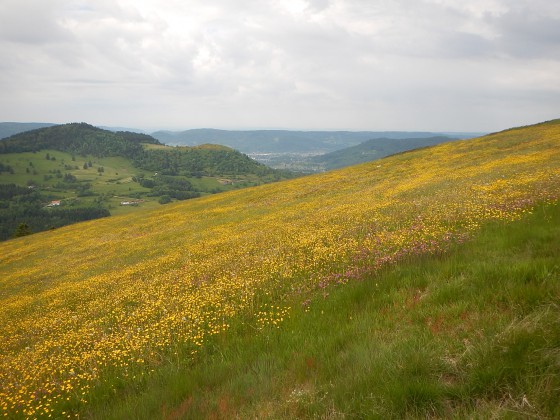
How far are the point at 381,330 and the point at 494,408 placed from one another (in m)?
2.51

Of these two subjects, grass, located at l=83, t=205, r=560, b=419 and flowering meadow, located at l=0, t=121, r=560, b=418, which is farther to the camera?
flowering meadow, located at l=0, t=121, r=560, b=418

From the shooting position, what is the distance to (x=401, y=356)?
489 cm

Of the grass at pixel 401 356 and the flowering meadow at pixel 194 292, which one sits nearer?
the grass at pixel 401 356

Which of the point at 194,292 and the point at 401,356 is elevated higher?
the point at 401,356

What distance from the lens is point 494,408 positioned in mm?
3561

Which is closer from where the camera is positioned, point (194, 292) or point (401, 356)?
point (401, 356)

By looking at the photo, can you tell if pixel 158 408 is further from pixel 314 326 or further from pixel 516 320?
pixel 516 320

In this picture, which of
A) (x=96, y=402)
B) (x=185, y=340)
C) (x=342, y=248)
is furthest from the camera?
(x=342, y=248)

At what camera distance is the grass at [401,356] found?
13.1 feet

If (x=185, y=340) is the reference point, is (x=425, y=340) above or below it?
above

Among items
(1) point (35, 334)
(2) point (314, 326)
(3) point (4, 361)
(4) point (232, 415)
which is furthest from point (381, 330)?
(1) point (35, 334)

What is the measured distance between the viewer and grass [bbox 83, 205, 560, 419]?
158 inches

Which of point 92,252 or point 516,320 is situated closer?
point 516,320

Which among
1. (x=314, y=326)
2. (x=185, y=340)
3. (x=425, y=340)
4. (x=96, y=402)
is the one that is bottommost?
(x=96, y=402)
